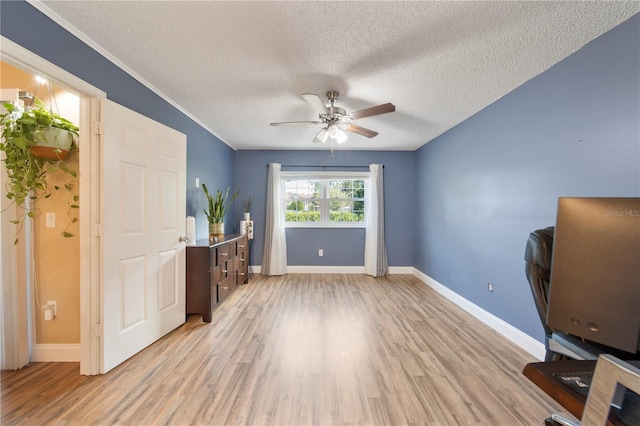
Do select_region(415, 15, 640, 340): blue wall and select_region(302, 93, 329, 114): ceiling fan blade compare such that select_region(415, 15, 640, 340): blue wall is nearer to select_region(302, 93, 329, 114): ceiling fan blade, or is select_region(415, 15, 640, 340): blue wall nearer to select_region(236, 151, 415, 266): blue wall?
select_region(236, 151, 415, 266): blue wall

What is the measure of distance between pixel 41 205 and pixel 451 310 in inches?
163

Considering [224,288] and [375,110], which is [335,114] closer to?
[375,110]

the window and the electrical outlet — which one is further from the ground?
the window

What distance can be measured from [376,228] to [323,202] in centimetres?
115

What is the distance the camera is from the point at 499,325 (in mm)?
2453

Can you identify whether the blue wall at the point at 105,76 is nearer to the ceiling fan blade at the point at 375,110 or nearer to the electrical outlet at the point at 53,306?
the electrical outlet at the point at 53,306

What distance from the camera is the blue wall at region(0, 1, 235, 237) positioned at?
1.33 metres

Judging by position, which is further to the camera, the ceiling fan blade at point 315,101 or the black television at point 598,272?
the ceiling fan blade at point 315,101

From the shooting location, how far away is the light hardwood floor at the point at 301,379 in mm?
1433

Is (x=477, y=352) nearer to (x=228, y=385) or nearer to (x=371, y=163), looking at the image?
(x=228, y=385)

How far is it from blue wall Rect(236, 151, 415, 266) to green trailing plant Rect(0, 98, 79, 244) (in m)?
2.83

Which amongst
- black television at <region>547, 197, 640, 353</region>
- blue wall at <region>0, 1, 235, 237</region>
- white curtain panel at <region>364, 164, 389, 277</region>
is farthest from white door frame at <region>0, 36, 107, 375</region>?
white curtain panel at <region>364, 164, 389, 277</region>

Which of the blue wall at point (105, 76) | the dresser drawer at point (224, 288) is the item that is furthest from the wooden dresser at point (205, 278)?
the blue wall at point (105, 76)

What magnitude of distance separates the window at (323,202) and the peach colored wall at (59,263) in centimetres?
318
